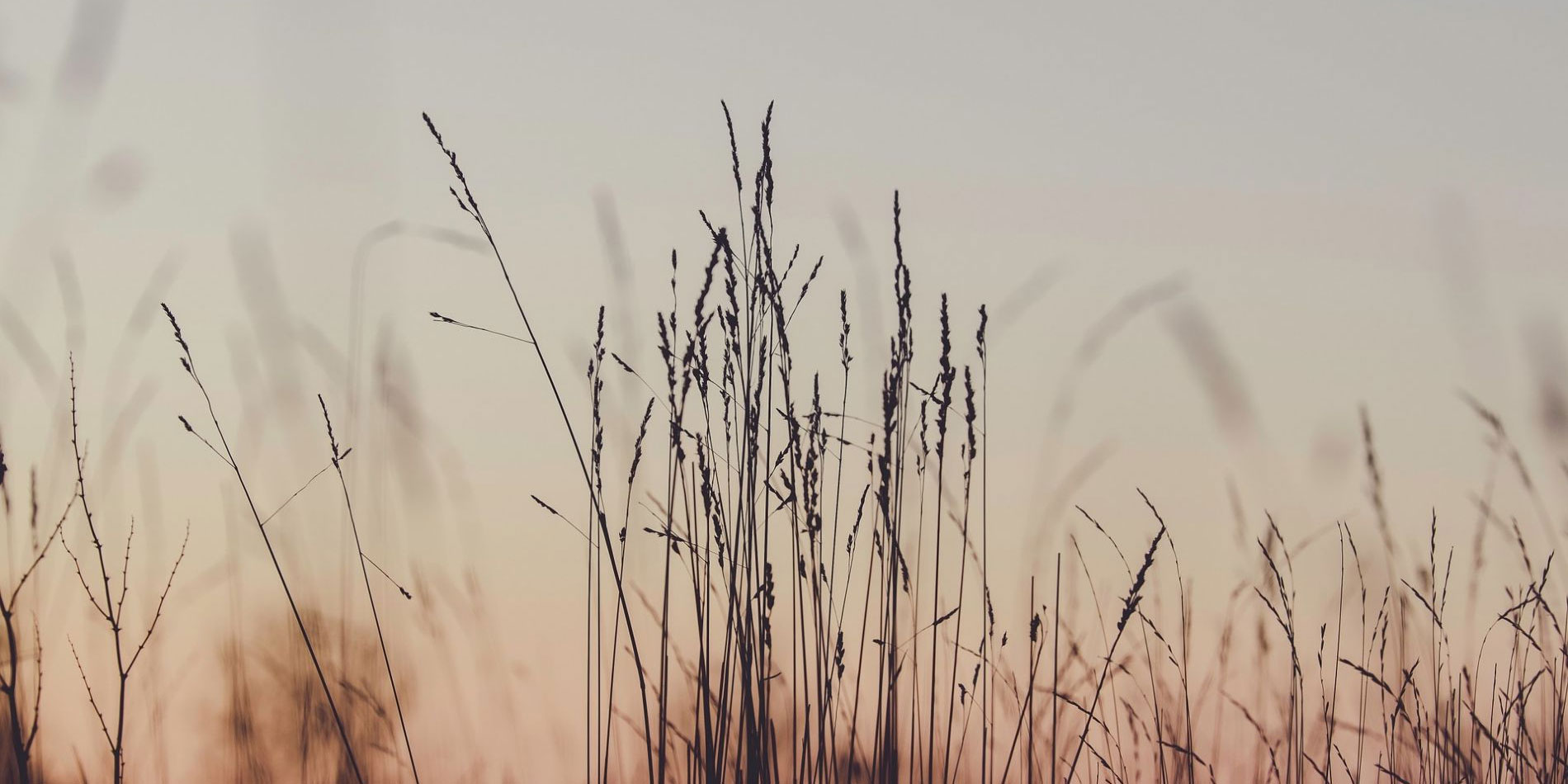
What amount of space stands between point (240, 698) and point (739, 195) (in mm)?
1418

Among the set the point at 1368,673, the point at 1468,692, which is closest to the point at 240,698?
the point at 1368,673

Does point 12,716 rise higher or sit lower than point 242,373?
lower

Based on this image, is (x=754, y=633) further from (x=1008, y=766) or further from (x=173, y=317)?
(x=173, y=317)

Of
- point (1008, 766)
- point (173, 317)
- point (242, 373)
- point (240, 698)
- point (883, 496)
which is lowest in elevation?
point (1008, 766)

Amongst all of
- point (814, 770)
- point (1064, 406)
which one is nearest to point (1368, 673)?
point (1064, 406)

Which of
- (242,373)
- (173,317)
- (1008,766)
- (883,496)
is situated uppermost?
(242,373)

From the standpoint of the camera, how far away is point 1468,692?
7.18ft

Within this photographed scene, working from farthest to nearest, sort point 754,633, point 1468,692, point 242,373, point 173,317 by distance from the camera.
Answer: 1. point 242,373
2. point 1468,692
3. point 754,633
4. point 173,317

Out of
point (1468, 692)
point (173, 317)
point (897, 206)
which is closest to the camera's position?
point (173, 317)

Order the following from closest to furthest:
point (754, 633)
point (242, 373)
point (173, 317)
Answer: point (173, 317), point (754, 633), point (242, 373)

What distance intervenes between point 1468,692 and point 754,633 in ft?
4.03

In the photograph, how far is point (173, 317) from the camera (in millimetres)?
1562

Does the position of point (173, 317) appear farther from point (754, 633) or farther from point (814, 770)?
point (814, 770)

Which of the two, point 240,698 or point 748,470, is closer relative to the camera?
point 748,470
